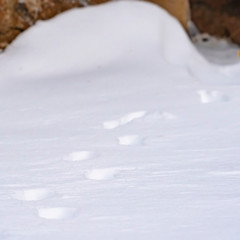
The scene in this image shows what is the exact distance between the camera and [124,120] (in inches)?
97.1

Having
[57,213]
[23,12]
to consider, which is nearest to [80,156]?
[57,213]

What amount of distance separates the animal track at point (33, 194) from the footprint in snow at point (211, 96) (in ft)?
4.15

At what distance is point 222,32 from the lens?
210 inches

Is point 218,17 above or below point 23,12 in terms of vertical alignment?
below

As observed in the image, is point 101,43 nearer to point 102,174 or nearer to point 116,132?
point 116,132

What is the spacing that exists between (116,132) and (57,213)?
32.8 inches

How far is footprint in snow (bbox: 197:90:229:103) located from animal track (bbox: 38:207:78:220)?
137 cm

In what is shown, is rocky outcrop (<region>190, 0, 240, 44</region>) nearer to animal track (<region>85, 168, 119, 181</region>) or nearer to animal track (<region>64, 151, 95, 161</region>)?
animal track (<region>64, 151, 95, 161</region>)

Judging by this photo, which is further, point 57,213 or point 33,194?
point 33,194

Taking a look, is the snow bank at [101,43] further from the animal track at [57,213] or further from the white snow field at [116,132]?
the animal track at [57,213]

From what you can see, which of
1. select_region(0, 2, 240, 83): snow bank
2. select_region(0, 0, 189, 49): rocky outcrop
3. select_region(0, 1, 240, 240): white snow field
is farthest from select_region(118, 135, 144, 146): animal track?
select_region(0, 0, 189, 49): rocky outcrop

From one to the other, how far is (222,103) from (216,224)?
1.38m

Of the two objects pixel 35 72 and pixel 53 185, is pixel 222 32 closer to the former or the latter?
pixel 35 72

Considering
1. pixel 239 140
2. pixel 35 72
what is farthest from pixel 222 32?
pixel 239 140
